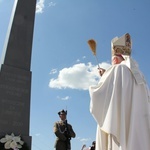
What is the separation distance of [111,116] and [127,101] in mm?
348

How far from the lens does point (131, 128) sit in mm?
3775

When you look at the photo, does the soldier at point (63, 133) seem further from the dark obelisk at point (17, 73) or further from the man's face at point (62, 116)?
the dark obelisk at point (17, 73)

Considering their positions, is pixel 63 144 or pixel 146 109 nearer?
pixel 146 109

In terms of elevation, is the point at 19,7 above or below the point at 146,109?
above

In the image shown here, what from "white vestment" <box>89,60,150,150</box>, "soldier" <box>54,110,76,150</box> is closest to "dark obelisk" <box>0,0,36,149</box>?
"soldier" <box>54,110,76,150</box>

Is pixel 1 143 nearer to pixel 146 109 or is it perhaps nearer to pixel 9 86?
pixel 9 86

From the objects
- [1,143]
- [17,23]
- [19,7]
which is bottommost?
[1,143]

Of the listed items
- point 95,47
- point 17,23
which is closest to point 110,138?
point 95,47

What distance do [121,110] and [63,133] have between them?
362 cm

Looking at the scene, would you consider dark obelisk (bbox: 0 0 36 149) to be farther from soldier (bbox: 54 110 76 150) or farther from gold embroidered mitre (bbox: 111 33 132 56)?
gold embroidered mitre (bbox: 111 33 132 56)

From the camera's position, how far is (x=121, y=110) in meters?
3.82

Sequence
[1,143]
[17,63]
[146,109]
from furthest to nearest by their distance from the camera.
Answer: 1. [17,63]
2. [1,143]
3. [146,109]


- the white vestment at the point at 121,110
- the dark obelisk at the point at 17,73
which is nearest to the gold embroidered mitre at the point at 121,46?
the white vestment at the point at 121,110

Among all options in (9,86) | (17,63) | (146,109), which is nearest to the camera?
(146,109)
